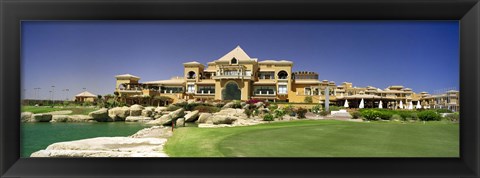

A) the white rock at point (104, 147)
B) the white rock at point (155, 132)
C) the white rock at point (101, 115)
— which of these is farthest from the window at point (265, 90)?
the white rock at point (101, 115)

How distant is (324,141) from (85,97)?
13.0 ft

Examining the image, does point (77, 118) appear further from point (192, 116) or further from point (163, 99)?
point (192, 116)

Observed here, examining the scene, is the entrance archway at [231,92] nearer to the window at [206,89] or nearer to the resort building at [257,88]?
the resort building at [257,88]

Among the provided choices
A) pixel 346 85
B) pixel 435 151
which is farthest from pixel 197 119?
pixel 435 151

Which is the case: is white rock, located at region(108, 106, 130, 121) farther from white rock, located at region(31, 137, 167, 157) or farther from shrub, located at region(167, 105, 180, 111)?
white rock, located at region(31, 137, 167, 157)

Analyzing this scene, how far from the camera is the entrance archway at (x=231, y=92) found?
7.20 m

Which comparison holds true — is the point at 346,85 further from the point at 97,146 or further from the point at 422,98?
the point at 97,146

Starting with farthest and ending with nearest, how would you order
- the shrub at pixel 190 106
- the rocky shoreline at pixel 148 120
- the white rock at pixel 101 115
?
1. the shrub at pixel 190 106
2. the white rock at pixel 101 115
3. the rocky shoreline at pixel 148 120

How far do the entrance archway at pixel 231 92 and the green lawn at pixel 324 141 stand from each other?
115cm

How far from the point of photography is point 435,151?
13.2 feet

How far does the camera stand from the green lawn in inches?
167

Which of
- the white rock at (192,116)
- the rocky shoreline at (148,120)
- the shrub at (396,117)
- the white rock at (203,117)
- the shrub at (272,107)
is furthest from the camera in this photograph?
the shrub at (272,107)
